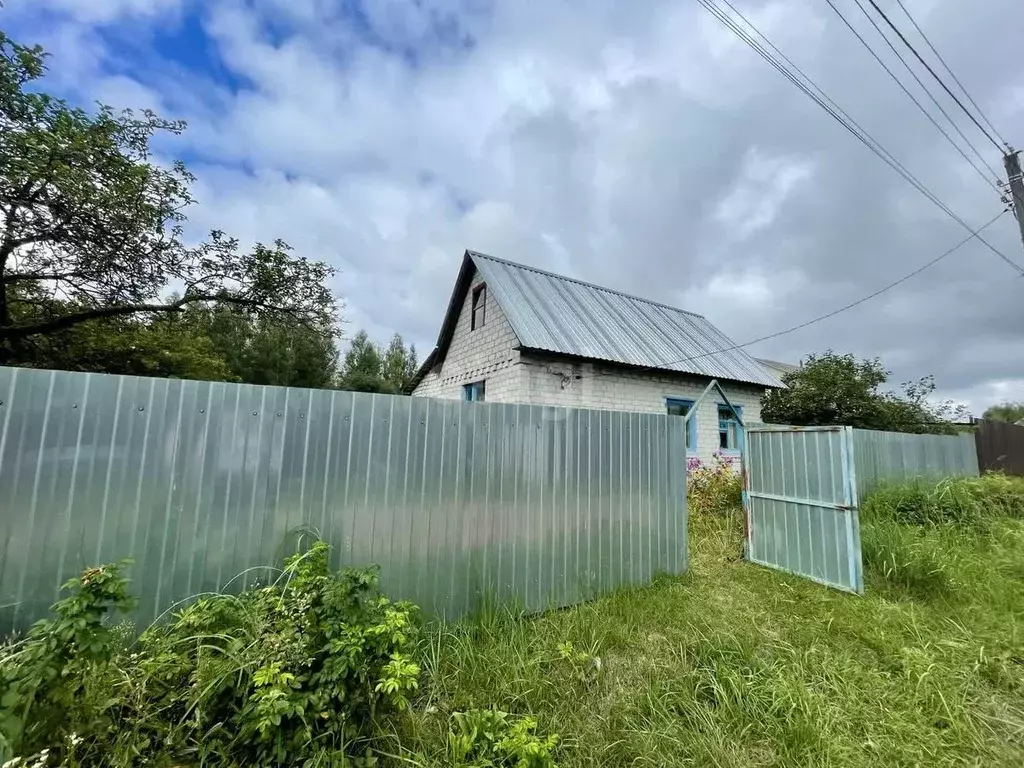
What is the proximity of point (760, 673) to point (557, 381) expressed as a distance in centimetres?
564

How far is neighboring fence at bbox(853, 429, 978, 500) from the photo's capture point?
6.14 m

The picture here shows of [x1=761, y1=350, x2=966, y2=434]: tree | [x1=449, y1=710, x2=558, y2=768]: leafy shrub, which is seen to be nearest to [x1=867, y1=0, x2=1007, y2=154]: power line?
[x1=449, y1=710, x2=558, y2=768]: leafy shrub

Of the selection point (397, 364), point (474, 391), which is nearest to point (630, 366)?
point (474, 391)

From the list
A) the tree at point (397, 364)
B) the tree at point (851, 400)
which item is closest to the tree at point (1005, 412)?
the tree at point (851, 400)

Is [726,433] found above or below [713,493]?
above

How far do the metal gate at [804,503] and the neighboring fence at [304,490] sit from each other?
1.71 m

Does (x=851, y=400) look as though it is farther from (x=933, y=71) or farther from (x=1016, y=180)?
(x=933, y=71)

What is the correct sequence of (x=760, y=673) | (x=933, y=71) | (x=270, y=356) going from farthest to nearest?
(x=270, y=356)
(x=933, y=71)
(x=760, y=673)

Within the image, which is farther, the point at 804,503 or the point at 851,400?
the point at 851,400

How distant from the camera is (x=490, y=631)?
9.37 feet

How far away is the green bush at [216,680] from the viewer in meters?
1.43

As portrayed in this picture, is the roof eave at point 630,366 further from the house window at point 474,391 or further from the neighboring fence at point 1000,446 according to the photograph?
the neighboring fence at point 1000,446

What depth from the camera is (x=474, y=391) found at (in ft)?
30.4

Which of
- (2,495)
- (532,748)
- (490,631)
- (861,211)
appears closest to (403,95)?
(2,495)
